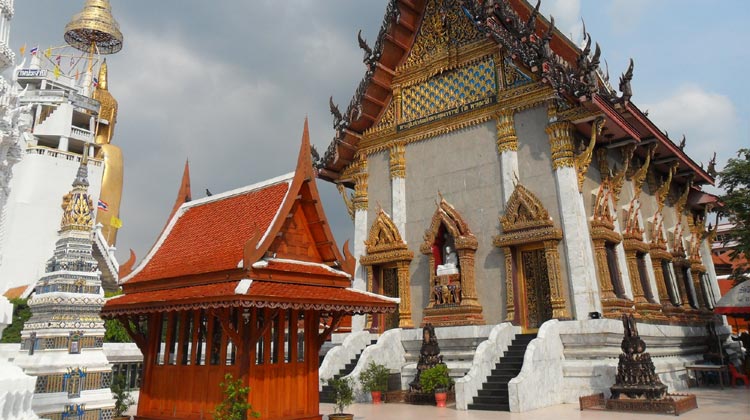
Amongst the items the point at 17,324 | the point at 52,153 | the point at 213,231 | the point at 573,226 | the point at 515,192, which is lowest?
the point at 17,324

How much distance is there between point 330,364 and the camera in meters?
11.2

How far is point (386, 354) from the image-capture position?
36.2 ft

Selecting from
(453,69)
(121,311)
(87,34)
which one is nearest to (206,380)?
(121,311)

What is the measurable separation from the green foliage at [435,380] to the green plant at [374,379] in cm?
89

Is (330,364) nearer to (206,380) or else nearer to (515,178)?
(206,380)

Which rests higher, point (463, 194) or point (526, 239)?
point (463, 194)

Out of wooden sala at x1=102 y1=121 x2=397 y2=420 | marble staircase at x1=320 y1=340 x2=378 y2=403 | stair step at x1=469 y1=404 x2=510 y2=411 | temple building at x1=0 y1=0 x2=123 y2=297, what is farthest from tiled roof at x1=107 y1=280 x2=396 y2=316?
temple building at x1=0 y1=0 x2=123 y2=297

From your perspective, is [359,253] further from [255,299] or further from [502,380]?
[255,299]

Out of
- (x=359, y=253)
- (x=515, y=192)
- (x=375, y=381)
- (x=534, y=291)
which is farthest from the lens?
(x=359, y=253)

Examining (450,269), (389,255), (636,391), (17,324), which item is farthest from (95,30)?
(636,391)

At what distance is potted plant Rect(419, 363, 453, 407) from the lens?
30.6 feet

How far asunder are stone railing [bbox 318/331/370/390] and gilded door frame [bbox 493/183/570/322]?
129 inches

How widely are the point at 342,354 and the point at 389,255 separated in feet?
8.63

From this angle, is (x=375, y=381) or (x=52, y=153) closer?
(x=375, y=381)
